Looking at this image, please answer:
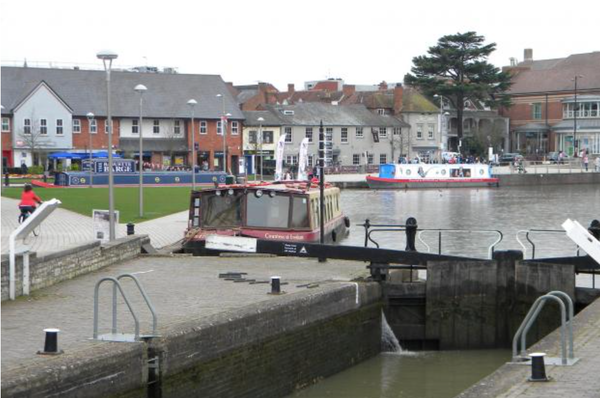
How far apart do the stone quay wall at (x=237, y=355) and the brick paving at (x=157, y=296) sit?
1.76 ft

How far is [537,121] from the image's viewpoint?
137 m

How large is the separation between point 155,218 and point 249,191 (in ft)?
43.6

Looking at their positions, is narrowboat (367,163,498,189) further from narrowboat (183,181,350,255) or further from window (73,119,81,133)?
narrowboat (183,181,350,255)

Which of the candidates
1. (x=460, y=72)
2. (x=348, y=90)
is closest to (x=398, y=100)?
(x=460, y=72)

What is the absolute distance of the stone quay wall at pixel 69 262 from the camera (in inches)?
681

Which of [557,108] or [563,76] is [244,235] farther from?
[563,76]

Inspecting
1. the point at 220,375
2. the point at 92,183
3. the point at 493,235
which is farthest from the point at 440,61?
the point at 220,375

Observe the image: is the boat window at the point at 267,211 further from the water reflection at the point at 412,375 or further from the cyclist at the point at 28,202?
the cyclist at the point at 28,202

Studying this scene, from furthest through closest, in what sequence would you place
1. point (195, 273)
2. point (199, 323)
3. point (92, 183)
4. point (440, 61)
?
point (440, 61)
point (92, 183)
point (195, 273)
point (199, 323)

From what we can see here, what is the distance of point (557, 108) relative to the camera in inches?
5344

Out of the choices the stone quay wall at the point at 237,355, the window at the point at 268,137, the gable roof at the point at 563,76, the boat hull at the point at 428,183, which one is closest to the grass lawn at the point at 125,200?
the stone quay wall at the point at 237,355

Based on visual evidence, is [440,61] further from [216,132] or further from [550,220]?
[550,220]

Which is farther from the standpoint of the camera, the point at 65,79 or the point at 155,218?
the point at 65,79

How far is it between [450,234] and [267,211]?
57.5 feet
